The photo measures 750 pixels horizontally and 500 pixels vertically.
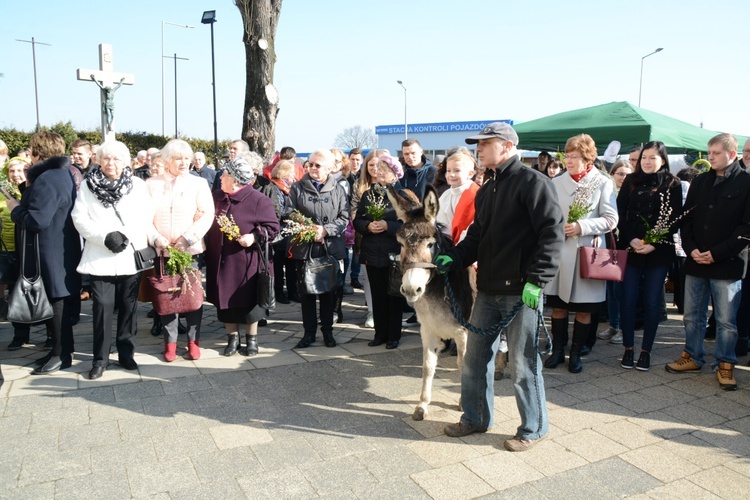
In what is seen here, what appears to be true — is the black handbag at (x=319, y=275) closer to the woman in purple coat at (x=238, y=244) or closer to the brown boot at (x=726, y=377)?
the woman in purple coat at (x=238, y=244)

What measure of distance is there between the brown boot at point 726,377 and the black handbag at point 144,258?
18.9 feet

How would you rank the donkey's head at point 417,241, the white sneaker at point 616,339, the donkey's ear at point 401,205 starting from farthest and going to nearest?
the white sneaker at point 616,339, the donkey's ear at point 401,205, the donkey's head at point 417,241

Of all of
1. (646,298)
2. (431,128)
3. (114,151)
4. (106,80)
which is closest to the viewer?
(114,151)

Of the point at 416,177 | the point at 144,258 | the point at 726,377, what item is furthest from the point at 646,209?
the point at 144,258

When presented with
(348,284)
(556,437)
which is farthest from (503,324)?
(348,284)

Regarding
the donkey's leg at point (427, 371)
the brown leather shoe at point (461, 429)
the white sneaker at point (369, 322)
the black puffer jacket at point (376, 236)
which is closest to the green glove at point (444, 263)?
the donkey's leg at point (427, 371)

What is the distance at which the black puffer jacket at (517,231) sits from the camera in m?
3.70

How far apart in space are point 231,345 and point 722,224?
5.20 m

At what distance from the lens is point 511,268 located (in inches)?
153

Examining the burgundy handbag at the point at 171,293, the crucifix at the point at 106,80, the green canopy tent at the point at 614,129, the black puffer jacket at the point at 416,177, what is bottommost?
the burgundy handbag at the point at 171,293

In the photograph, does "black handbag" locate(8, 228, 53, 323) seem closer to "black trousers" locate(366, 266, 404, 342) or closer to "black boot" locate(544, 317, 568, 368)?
→ "black trousers" locate(366, 266, 404, 342)

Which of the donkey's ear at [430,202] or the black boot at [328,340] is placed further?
the black boot at [328,340]

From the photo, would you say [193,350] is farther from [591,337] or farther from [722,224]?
[722,224]

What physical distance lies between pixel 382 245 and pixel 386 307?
2.52 ft
